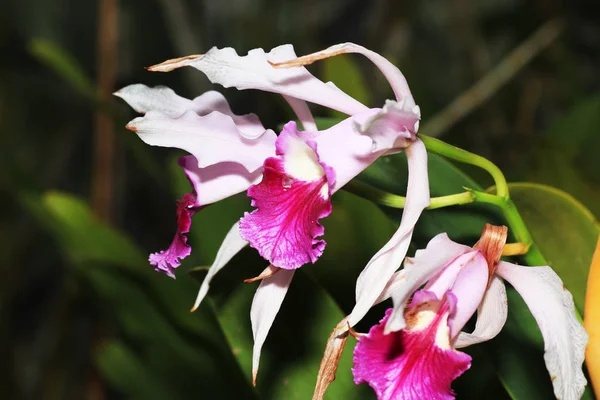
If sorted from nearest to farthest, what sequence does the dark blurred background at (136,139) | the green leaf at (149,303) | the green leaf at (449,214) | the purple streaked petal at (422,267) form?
the purple streaked petal at (422,267) < the green leaf at (449,214) < the green leaf at (149,303) < the dark blurred background at (136,139)

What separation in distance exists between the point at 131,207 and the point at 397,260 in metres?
1.94

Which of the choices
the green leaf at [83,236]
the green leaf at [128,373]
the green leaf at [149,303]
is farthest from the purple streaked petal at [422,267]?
the green leaf at [128,373]

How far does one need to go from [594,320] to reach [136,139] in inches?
23.2

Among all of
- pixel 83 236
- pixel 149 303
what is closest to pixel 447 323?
pixel 149 303

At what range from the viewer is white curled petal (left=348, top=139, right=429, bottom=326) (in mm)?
383

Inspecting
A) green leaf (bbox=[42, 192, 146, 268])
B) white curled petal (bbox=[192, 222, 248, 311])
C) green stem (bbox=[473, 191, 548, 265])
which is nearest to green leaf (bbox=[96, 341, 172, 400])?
green leaf (bbox=[42, 192, 146, 268])

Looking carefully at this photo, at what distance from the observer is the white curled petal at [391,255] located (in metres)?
0.38

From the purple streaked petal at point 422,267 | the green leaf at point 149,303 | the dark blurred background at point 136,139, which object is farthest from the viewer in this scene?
the dark blurred background at point 136,139

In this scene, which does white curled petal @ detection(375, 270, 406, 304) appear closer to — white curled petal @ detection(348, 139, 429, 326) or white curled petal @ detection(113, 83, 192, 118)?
white curled petal @ detection(348, 139, 429, 326)

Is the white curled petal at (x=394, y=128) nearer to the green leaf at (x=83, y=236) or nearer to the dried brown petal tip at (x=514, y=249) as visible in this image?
the dried brown petal tip at (x=514, y=249)

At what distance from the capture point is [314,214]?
0.40 m

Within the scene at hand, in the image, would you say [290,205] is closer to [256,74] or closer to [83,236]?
[256,74]

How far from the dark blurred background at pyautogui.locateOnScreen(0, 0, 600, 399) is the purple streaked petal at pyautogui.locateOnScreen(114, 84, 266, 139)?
29cm

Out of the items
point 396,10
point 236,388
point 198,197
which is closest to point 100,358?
point 236,388
